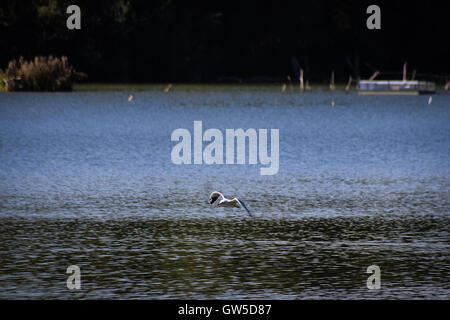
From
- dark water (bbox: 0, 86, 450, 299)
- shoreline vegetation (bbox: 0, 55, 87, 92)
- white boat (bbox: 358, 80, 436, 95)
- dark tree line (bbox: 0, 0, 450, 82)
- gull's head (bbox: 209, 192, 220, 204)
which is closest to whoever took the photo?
dark water (bbox: 0, 86, 450, 299)

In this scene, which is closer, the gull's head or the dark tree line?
the gull's head

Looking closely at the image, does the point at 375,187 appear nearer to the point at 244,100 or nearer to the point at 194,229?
the point at 194,229

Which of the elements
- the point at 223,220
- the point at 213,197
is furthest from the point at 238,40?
the point at 223,220

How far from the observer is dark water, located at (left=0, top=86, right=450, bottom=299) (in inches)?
→ 436

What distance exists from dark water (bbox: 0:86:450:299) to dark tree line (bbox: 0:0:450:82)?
56.0m

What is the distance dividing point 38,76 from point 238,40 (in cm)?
3585

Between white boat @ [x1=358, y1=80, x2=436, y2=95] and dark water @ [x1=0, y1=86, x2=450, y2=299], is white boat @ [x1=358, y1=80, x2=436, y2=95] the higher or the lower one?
the lower one

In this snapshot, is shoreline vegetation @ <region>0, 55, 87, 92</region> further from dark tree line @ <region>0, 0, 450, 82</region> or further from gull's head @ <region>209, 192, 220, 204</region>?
gull's head @ <region>209, 192, 220, 204</region>

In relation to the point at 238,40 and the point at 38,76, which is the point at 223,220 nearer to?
the point at 38,76

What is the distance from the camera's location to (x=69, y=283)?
36.0 feet

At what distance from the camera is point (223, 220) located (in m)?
15.3

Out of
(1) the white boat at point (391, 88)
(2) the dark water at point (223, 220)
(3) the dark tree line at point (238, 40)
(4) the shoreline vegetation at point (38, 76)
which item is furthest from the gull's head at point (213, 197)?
(3) the dark tree line at point (238, 40)

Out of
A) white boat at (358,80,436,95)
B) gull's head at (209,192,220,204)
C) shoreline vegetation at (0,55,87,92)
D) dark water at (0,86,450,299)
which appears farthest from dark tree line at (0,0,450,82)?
gull's head at (209,192,220,204)

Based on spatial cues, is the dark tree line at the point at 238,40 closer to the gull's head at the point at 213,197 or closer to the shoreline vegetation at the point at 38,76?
the shoreline vegetation at the point at 38,76
